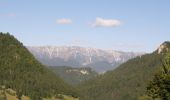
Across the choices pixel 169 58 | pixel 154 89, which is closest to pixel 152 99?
pixel 154 89

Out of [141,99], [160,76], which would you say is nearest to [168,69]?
[160,76]

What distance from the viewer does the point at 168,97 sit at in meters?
58.1

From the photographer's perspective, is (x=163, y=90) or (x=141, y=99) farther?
(x=141, y=99)

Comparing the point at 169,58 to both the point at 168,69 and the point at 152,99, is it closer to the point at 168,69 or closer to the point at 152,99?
the point at 168,69

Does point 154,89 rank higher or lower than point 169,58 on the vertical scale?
lower

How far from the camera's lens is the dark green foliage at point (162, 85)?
2322 inches

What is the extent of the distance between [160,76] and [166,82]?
1532mm

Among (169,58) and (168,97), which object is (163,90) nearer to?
(168,97)

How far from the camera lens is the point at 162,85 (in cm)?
5959

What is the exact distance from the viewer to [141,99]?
6312cm

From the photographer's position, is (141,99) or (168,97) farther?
(141,99)

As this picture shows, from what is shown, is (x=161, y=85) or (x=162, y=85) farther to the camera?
(x=161, y=85)

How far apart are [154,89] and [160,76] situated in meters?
2.17

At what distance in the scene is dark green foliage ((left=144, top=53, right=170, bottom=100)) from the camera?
59.0 metres
